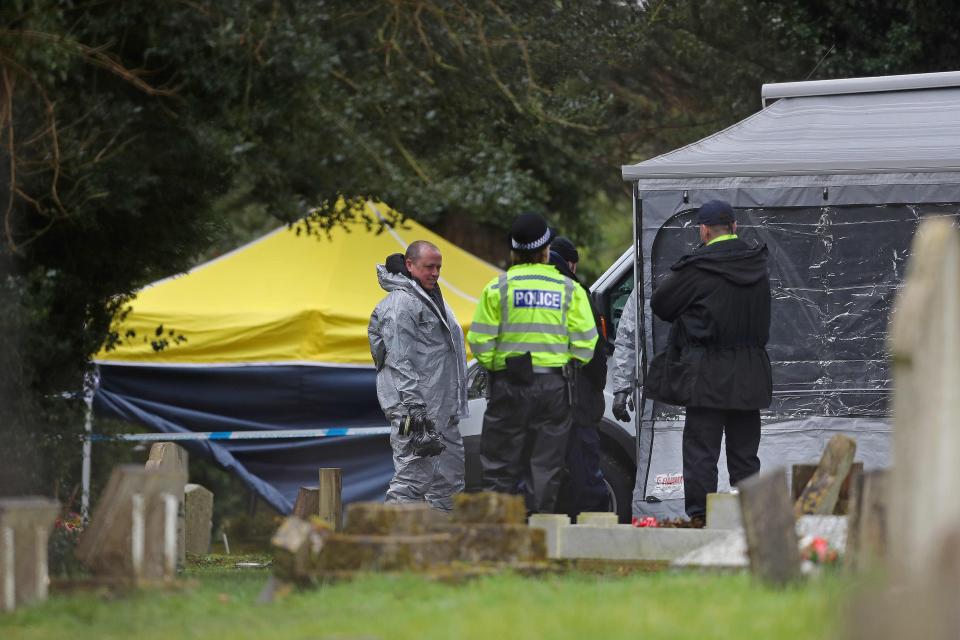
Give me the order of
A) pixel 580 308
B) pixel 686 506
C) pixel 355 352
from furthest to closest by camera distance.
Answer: pixel 355 352 → pixel 580 308 → pixel 686 506

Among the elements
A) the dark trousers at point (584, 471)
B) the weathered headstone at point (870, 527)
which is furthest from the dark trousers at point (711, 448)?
the weathered headstone at point (870, 527)

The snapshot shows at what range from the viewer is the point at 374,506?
6.41m

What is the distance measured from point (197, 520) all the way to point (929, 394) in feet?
28.3

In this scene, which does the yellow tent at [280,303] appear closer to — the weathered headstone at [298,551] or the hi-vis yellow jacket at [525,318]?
the hi-vis yellow jacket at [525,318]

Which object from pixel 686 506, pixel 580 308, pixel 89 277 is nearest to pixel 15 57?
pixel 89 277

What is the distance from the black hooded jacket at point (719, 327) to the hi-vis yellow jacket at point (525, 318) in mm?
698

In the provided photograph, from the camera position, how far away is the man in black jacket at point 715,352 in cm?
911

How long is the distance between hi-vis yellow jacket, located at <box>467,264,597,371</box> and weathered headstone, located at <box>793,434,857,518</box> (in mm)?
2555

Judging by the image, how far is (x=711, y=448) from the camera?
9195mm

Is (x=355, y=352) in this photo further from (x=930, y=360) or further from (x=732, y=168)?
(x=930, y=360)

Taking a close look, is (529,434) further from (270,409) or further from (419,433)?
(270,409)

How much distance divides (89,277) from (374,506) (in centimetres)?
379

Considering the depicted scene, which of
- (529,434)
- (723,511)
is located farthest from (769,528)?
(529,434)

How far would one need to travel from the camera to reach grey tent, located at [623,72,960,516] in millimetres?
9953
